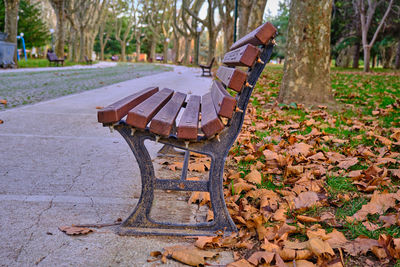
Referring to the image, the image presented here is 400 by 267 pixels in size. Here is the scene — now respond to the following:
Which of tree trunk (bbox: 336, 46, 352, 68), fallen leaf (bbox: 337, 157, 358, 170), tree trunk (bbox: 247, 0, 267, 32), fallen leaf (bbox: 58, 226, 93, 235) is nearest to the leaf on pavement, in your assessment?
fallen leaf (bbox: 58, 226, 93, 235)

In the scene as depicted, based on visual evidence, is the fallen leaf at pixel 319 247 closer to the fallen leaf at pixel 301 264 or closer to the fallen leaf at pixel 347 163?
the fallen leaf at pixel 301 264

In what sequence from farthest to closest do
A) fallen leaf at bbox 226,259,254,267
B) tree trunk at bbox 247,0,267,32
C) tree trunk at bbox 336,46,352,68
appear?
1. tree trunk at bbox 336,46,352,68
2. tree trunk at bbox 247,0,267,32
3. fallen leaf at bbox 226,259,254,267

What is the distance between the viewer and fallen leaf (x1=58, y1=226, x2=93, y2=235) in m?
2.09

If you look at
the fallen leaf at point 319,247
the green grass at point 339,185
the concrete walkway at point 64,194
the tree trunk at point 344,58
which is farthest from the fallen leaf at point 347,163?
the tree trunk at point 344,58

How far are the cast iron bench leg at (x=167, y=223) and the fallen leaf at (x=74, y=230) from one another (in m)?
0.18

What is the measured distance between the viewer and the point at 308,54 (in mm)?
6559

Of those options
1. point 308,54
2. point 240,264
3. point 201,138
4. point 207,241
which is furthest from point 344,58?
point 240,264

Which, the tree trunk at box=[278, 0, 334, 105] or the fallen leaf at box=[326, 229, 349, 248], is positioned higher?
the tree trunk at box=[278, 0, 334, 105]

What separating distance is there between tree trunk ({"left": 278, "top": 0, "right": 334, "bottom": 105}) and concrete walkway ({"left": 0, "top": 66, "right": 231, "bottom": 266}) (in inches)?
141

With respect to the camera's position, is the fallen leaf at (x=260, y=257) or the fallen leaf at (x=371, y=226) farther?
the fallen leaf at (x=371, y=226)

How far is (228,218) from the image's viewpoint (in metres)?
2.19

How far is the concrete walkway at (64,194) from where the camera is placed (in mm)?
1910

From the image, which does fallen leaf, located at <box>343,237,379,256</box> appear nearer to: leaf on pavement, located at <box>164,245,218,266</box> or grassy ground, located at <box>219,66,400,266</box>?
grassy ground, located at <box>219,66,400,266</box>

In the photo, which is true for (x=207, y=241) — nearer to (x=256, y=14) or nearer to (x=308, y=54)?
(x=308, y=54)
